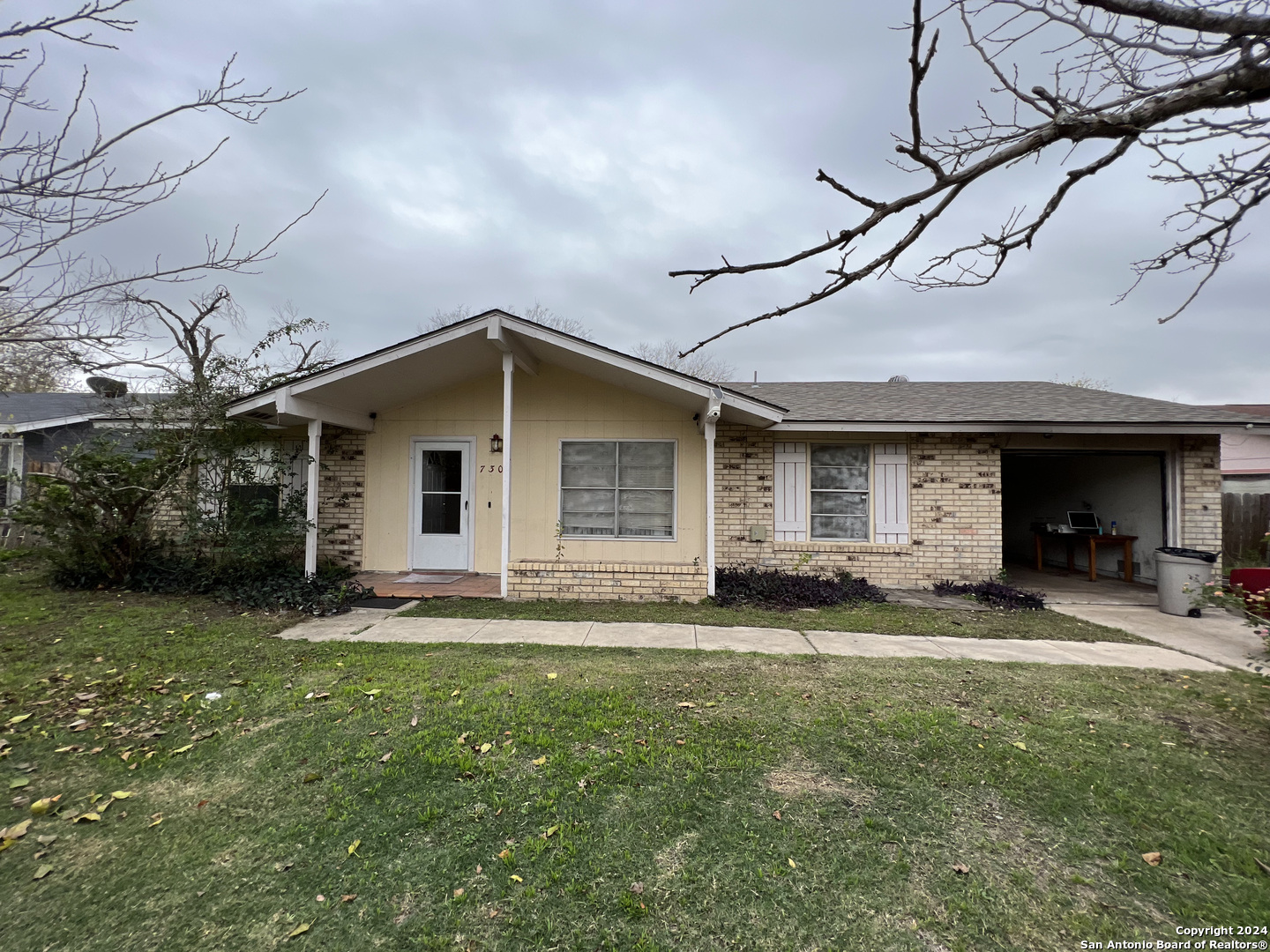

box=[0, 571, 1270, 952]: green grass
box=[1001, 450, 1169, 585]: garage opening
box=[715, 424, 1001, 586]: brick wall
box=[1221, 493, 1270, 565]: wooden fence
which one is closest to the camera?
box=[0, 571, 1270, 952]: green grass

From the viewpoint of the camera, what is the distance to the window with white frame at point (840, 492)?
8.55m

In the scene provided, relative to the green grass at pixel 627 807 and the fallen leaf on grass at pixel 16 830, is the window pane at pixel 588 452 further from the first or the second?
the fallen leaf on grass at pixel 16 830

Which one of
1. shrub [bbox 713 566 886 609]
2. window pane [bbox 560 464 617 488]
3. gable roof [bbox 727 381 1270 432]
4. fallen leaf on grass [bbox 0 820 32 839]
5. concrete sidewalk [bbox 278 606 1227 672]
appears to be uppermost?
gable roof [bbox 727 381 1270 432]

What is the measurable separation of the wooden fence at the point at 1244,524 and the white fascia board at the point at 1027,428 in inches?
164

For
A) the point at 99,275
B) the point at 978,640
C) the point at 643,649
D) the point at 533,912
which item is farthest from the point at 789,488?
the point at 99,275

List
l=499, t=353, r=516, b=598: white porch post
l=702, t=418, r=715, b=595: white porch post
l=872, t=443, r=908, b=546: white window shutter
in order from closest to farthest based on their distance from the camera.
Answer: l=499, t=353, r=516, b=598: white porch post
l=702, t=418, r=715, b=595: white porch post
l=872, t=443, r=908, b=546: white window shutter

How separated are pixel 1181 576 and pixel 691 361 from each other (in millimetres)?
24359

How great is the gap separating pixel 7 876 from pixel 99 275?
264cm

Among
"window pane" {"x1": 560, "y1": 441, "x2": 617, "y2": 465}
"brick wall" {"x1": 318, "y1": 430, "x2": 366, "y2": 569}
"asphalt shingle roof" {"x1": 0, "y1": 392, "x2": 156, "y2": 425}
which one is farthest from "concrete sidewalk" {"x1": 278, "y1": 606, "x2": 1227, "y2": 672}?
"asphalt shingle roof" {"x1": 0, "y1": 392, "x2": 156, "y2": 425}

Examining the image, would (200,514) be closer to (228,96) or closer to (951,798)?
(228,96)

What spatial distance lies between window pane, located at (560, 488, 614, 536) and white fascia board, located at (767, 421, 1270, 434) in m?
2.90

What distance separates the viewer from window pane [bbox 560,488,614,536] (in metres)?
8.05

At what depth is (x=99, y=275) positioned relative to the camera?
246 cm

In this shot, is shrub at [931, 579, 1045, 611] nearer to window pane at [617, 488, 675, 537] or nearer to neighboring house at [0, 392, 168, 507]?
window pane at [617, 488, 675, 537]
